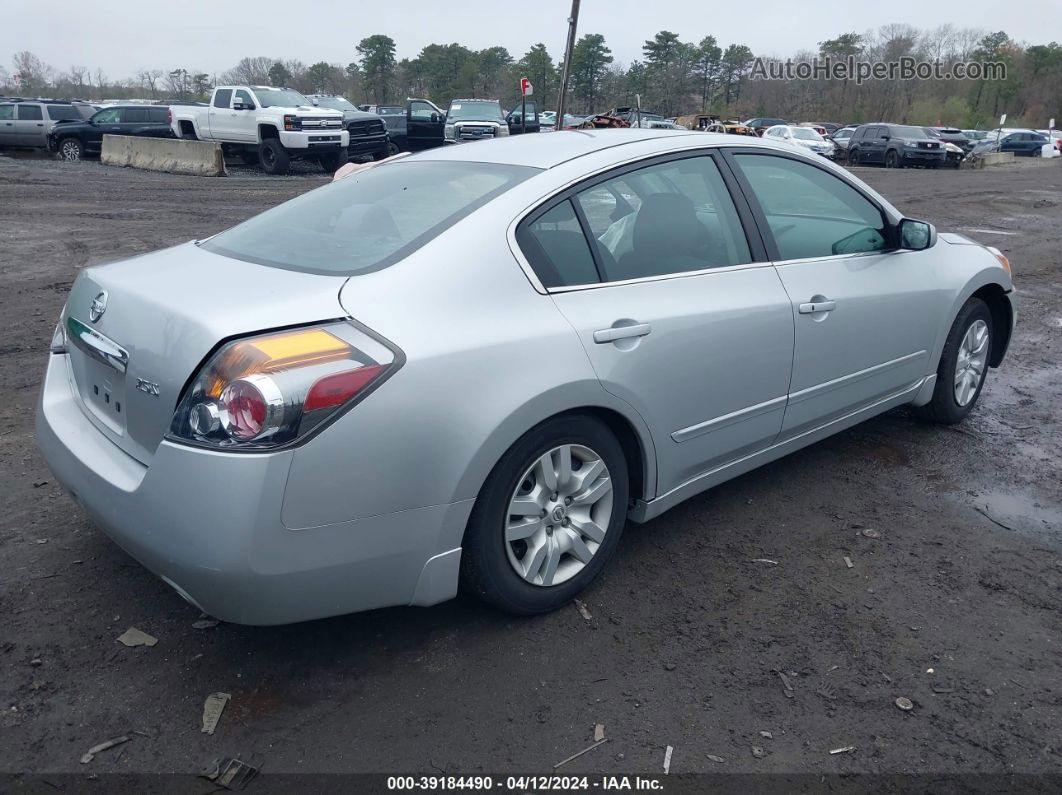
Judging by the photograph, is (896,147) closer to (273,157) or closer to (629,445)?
(273,157)

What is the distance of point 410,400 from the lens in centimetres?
254

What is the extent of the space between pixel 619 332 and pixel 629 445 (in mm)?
466

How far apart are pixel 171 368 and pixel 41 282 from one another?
7063 millimetres

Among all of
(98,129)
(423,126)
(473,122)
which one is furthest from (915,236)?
(98,129)

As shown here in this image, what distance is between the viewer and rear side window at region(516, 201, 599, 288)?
3033mm

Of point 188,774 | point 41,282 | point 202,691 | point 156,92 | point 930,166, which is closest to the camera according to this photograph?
point 188,774

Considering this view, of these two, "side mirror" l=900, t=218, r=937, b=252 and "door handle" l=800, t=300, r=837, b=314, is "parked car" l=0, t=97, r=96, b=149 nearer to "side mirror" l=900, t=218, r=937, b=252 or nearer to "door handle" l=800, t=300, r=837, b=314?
"side mirror" l=900, t=218, r=937, b=252

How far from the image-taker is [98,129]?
83.2ft

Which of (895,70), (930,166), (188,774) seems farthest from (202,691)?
(895,70)

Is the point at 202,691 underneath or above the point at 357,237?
underneath

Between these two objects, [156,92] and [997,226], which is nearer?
[997,226]

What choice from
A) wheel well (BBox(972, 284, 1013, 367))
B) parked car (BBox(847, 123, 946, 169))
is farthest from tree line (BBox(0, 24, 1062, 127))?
wheel well (BBox(972, 284, 1013, 367))

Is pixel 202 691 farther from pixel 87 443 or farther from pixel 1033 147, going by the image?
pixel 1033 147

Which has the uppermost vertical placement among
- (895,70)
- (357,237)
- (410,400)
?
(895,70)
